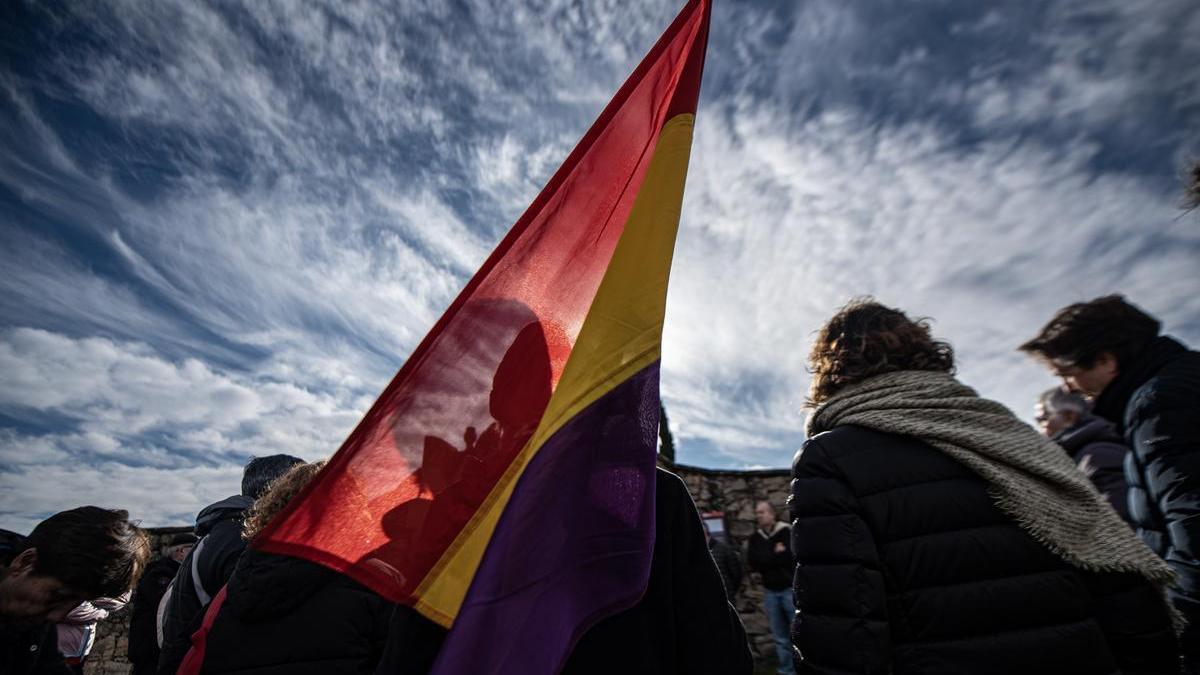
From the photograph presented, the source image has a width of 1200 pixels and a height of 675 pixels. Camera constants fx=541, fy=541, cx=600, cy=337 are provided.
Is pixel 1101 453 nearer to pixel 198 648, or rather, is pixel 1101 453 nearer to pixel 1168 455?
pixel 1168 455

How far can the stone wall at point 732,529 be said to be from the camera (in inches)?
294

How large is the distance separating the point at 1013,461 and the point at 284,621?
230 cm

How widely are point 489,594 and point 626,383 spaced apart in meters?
0.47

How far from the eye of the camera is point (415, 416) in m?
1.23

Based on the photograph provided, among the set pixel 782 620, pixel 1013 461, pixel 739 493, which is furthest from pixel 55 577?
pixel 739 493

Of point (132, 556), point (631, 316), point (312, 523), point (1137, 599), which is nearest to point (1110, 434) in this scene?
point (1137, 599)

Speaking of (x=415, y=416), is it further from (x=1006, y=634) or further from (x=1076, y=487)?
(x=1076, y=487)

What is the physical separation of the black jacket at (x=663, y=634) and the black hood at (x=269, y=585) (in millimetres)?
1019

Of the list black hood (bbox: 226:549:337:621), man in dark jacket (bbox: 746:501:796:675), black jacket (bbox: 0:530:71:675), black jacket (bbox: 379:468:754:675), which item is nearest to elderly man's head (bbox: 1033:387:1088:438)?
black jacket (bbox: 379:468:754:675)

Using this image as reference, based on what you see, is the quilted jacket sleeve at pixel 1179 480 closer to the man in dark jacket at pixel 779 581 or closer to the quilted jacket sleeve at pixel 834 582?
the quilted jacket sleeve at pixel 834 582

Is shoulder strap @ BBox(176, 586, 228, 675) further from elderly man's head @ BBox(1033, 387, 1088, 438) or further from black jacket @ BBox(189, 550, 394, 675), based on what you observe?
elderly man's head @ BBox(1033, 387, 1088, 438)

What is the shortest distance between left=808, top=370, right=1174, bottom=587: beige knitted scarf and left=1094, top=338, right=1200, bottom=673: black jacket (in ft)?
0.89

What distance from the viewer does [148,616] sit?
323cm

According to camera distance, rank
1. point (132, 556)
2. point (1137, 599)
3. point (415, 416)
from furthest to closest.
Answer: point (132, 556)
point (1137, 599)
point (415, 416)
